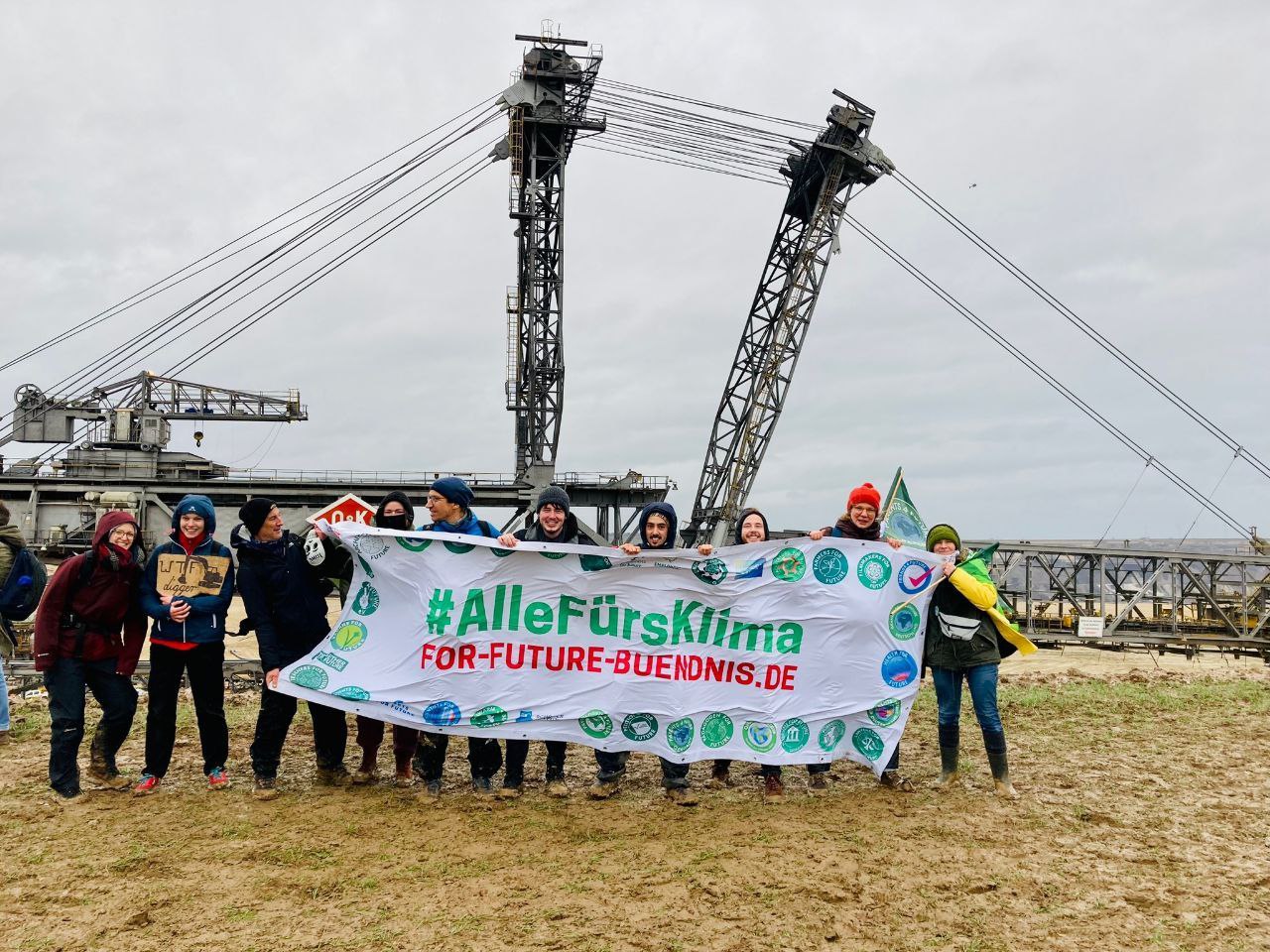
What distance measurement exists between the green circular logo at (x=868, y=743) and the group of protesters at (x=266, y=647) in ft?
0.88

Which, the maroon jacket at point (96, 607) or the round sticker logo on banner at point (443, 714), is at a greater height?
the maroon jacket at point (96, 607)

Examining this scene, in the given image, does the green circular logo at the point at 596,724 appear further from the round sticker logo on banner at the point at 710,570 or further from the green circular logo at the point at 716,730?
the round sticker logo on banner at the point at 710,570

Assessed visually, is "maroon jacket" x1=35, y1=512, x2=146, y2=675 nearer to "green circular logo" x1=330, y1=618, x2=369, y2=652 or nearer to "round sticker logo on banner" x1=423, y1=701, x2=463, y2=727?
"green circular logo" x1=330, y1=618, x2=369, y2=652

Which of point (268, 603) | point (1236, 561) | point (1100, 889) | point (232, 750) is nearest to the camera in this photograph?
point (1100, 889)

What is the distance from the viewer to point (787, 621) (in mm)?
5996

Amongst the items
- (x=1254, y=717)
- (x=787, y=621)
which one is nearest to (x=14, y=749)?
(x=787, y=621)

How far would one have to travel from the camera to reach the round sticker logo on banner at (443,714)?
563 cm

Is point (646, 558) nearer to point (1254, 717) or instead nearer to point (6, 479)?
point (1254, 717)

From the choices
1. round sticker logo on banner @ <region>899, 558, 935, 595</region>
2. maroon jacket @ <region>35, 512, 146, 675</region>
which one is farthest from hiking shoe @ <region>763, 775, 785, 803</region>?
maroon jacket @ <region>35, 512, 146, 675</region>

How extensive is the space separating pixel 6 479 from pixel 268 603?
1123 inches

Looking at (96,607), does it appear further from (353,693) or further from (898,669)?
(898,669)

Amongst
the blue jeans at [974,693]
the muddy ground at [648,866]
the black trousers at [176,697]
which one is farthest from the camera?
the blue jeans at [974,693]

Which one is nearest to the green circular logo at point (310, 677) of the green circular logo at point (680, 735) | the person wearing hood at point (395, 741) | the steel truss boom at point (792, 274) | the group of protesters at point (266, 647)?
the group of protesters at point (266, 647)

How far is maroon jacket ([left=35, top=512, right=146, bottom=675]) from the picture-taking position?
5562 mm
